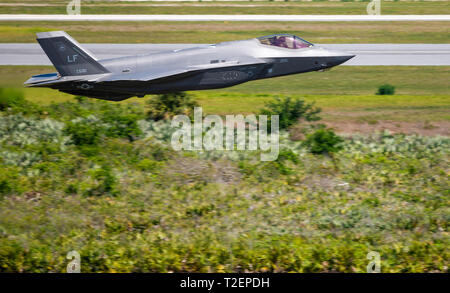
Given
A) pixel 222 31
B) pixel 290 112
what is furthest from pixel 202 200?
pixel 222 31

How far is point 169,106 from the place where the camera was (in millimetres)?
20578

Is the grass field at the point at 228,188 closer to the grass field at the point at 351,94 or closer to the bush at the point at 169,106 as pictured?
the grass field at the point at 351,94

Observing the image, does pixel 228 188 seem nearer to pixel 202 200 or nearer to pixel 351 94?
pixel 202 200

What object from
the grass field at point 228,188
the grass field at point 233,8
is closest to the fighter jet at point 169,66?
the grass field at point 228,188

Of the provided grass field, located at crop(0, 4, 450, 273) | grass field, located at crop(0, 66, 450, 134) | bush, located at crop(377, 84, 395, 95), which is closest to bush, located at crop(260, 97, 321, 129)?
grass field, located at crop(0, 4, 450, 273)

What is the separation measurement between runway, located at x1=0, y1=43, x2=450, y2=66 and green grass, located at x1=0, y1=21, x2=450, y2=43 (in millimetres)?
1088

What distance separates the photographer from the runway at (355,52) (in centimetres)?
2806

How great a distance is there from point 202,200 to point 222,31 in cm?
1876

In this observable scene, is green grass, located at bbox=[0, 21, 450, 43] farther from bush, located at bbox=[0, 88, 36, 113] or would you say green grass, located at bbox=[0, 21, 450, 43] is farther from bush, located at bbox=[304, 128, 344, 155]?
bush, located at bbox=[304, 128, 344, 155]

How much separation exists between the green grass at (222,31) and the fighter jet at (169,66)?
11307 millimetres

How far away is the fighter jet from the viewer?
18312 mm

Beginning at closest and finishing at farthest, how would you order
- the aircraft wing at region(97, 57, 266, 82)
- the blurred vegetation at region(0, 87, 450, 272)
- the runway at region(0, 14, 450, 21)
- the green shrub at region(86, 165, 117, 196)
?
the blurred vegetation at region(0, 87, 450, 272) → the green shrub at region(86, 165, 117, 196) → the aircraft wing at region(97, 57, 266, 82) → the runway at region(0, 14, 450, 21)
